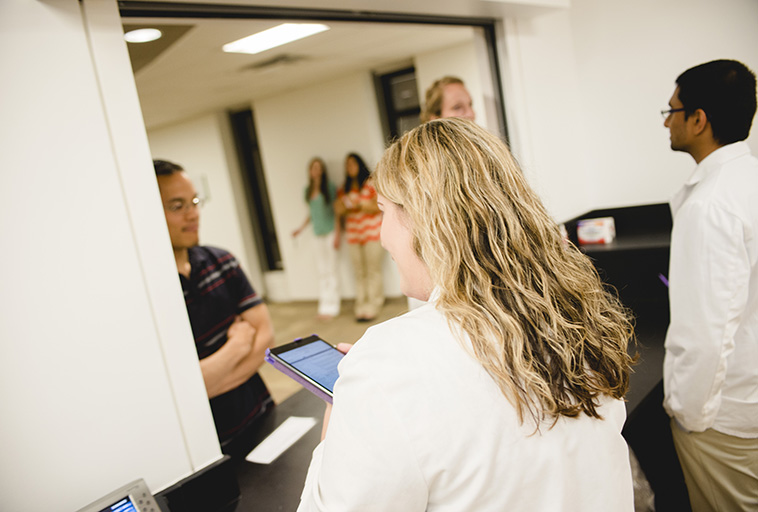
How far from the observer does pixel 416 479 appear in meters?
0.60

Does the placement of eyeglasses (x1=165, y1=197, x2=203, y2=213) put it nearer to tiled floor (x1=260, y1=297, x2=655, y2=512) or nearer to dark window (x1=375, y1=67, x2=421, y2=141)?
tiled floor (x1=260, y1=297, x2=655, y2=512)

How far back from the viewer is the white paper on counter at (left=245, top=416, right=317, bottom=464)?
1.47 metres

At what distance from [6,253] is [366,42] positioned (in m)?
3.95

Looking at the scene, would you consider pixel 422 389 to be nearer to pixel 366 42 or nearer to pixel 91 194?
pixel 91 194

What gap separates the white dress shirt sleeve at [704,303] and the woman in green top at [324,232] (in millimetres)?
4580

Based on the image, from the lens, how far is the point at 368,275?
5.65m

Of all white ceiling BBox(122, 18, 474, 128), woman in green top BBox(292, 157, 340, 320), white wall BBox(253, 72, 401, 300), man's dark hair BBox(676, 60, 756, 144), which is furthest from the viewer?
woman in green top BBox(292, 157, 340, 320)

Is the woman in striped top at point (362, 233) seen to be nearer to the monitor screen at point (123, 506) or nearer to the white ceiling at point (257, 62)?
the white ceiling at point (257, 62)

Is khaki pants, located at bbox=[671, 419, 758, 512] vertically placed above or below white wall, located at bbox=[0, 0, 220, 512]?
below

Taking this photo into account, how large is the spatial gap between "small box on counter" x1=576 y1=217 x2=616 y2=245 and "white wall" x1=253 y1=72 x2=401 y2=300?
10.7ft

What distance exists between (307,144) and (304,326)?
2316 millimetres

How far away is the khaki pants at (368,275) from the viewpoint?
219 inches

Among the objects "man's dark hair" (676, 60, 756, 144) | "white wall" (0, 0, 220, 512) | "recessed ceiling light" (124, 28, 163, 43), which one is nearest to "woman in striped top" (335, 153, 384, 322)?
"recessed ceiling light" (124, 28, 163, 43)

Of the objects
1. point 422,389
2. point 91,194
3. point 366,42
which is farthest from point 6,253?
point 366,42
